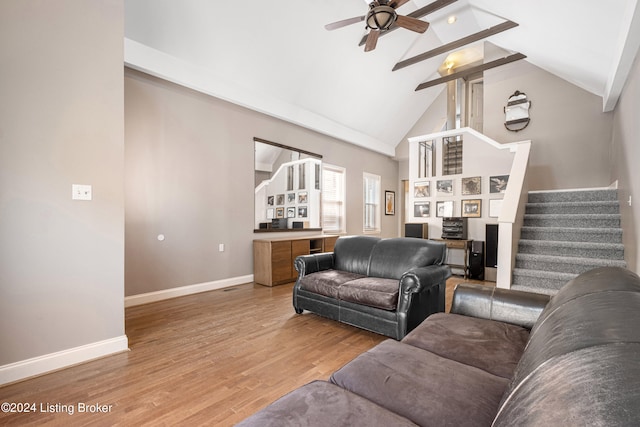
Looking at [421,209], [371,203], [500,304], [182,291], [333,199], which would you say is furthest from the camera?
[371,203]

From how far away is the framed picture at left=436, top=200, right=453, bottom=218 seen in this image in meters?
6.09

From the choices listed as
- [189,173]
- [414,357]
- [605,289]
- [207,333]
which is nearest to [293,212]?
[189,173]

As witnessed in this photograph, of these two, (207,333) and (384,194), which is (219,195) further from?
(384,194)

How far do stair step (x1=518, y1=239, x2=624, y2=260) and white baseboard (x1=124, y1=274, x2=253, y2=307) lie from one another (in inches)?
167

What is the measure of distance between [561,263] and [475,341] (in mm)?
2885

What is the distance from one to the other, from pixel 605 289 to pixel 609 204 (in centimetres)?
419

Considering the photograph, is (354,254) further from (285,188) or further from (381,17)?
(381,17)

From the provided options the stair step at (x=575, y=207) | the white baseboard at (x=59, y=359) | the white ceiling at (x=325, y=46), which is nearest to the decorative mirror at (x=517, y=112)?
the white ceiling at (x=325, y=46)

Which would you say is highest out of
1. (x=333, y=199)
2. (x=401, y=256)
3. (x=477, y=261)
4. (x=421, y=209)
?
(x=333, y=199)

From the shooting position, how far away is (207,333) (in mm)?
2818

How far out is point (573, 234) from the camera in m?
3.85

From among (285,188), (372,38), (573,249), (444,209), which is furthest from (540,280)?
(285,188)

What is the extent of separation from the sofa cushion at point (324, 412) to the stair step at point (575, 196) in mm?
5182

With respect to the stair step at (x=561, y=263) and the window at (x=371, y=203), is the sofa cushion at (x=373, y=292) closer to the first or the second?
the stair step at (x=561, y=263)
